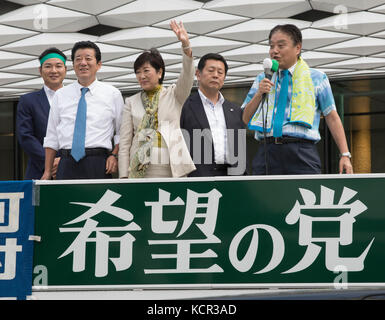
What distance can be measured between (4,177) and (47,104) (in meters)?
10.8

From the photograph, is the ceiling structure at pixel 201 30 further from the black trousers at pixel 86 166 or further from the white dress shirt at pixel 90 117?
the black trousers at pixel 86 166

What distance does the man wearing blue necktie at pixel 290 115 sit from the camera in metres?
4.58

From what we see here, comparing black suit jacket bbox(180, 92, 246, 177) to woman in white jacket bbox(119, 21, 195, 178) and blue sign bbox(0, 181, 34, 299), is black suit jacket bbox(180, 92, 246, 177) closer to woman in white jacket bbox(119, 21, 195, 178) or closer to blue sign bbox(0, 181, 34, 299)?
woman in white jacket bbox(119, 21, 195, 178)

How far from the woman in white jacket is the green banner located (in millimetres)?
614

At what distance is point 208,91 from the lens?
520 cm

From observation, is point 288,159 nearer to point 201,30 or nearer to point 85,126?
point 85,126

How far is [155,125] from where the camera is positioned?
4.92 metres

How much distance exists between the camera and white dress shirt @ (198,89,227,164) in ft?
16.4

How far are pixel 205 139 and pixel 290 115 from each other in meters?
0.71

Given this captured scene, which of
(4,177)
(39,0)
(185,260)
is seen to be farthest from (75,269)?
(4,177)

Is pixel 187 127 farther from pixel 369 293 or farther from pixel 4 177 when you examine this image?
pixel 4 177

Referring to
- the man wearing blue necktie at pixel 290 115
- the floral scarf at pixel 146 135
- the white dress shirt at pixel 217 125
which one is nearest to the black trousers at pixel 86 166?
the floral scarf at pixel 146 135

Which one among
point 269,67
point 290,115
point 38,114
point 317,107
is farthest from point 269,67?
point 38,114

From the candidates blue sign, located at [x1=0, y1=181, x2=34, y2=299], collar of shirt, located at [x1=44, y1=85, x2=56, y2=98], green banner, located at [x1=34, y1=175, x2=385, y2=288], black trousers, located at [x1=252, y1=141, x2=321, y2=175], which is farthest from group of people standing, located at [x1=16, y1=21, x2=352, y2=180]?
blue sign, located at [x1=0, y1=181, x2=34, y2=299]
